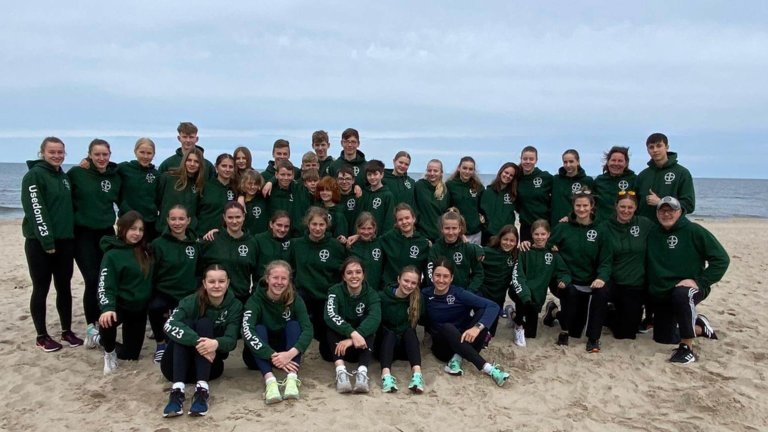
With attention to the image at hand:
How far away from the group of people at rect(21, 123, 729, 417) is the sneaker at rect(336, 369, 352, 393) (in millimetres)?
92

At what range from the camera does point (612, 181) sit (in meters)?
7.14

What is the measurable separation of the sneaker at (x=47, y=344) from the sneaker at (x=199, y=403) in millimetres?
2326

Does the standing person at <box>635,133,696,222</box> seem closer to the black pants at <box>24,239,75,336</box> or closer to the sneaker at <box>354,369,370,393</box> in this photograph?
the sneaker at <box>354,369,370,393</box>

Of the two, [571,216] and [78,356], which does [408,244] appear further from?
[78,356]

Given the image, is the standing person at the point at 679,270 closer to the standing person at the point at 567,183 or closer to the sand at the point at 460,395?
the sand at the point at 460,395

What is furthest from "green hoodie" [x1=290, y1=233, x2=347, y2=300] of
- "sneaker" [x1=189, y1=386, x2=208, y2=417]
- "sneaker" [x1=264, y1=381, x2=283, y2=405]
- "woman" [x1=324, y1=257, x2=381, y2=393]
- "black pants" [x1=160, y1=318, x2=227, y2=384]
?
"sneaker" [x1=189, y1=386, x2=208, y2=417]

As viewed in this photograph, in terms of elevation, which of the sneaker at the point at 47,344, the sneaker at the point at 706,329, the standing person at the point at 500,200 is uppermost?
the standing person at the point at 500,200

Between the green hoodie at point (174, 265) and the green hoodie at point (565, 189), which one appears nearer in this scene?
the green hoodie at point (174, 265)

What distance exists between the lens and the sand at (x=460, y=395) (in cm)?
448

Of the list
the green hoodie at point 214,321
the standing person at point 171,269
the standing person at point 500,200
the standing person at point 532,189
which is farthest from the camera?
the standing person at point 532,189

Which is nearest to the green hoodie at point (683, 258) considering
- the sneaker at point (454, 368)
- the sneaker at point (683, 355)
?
the sneaker at point (683, 355)

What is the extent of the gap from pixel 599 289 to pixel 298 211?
3.66 metres

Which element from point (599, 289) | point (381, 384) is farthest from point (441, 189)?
point (381, 384)

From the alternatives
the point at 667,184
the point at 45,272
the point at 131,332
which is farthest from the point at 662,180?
the point at 45,272
